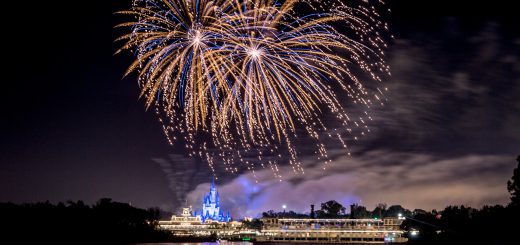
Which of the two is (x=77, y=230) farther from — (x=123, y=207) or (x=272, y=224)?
(x=272, y=224)

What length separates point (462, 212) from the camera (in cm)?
11588

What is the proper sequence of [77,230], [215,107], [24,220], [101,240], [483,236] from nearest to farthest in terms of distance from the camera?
[215,107]
[483,236]
[24,220]
[77,230]
[101,240]

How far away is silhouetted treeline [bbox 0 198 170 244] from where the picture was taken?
9050 centimetres

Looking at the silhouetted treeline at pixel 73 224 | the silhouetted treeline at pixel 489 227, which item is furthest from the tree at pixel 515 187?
the silhouetted treeline at pixel 73 224

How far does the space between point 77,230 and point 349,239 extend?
94.2 meters

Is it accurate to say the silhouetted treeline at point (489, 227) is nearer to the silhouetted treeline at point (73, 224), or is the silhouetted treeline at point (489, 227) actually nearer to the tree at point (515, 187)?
the tree at point (515, 187)

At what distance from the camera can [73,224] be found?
10181cm

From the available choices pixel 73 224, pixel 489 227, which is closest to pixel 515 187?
pixel 489 227

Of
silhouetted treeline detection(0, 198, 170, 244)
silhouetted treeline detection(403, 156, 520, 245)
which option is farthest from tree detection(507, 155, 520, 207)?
silhouetted treeline detection(0, 198, 170, 244)

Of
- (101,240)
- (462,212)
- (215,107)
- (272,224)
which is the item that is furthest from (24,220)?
(272,224)

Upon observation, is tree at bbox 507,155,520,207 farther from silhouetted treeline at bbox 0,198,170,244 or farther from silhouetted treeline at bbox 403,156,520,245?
silhouetted treeline at bbox 0,198,170,244

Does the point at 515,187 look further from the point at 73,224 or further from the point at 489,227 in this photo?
the point at 73,224

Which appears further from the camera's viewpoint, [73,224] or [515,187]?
[73,224]

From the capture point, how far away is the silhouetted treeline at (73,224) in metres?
90.5
